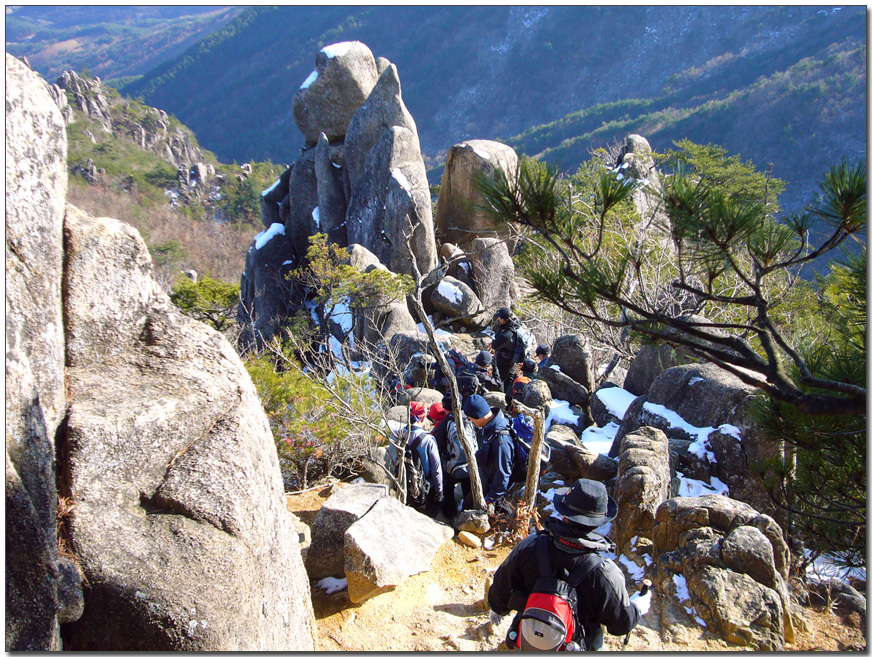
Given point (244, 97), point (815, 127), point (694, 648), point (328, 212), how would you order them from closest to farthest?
point (694, 648)
point (328, 212)
point (815, 127)
point (244, 97)

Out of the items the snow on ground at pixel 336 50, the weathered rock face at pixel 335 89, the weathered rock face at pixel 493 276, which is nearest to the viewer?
the weathered rock face at pixel 493 276

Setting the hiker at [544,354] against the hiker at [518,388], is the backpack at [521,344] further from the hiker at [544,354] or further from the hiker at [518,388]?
the hiker at [544,354]

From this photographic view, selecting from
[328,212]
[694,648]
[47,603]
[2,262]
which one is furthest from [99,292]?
[328,212]

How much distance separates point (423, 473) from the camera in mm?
4906

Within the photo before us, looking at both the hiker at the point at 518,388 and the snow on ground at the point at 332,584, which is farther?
the hiker at the point at 518,388

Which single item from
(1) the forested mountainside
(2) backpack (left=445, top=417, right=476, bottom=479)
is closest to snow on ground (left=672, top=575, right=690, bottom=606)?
(2) backpack (left=445, top=417, right=476, bottom=479)

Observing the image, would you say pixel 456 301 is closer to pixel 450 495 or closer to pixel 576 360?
pixel 576 360

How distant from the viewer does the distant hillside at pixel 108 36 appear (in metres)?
93.8

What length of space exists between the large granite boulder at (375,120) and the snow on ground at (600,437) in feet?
43.0

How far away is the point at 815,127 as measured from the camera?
4225 centimetres

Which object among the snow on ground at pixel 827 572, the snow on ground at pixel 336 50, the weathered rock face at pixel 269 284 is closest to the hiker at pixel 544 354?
the snow on ground at pixel 827 572

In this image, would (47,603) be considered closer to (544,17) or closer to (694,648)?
(694,648)

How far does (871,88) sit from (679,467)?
3.93 metres

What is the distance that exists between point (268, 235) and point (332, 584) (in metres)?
17.0
